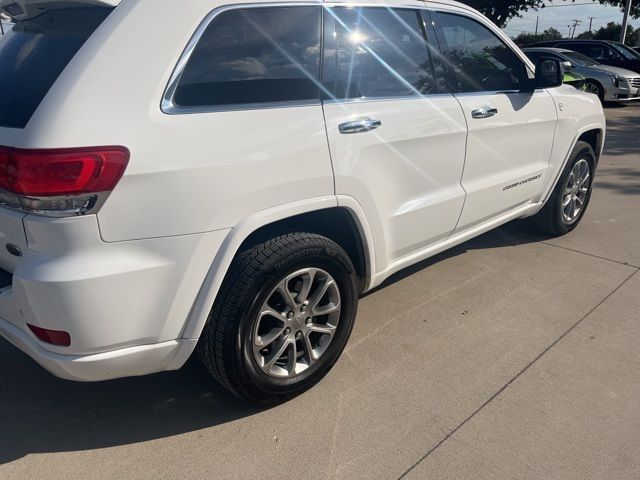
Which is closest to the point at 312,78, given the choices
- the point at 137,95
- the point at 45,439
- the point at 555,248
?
the point at 137,95

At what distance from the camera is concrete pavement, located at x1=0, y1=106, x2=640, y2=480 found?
229 centimetres

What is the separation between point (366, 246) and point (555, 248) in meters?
2.46

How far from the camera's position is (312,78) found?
2.52 m

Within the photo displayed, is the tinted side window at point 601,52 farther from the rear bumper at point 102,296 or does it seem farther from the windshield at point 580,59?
the rear bumper at point 102,296

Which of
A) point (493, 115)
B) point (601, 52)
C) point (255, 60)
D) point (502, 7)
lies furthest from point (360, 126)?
point (502, 7)

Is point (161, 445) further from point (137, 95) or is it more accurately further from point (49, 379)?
point (137, 95)

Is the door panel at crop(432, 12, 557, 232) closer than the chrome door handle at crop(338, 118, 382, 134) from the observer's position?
No

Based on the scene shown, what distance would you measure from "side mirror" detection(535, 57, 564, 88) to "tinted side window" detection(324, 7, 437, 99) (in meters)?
1.06

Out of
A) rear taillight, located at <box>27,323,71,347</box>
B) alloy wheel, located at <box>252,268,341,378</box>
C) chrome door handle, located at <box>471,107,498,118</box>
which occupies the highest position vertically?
chrome door handle, located at <box>471,107,498,118</box>

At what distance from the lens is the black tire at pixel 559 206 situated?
4.51 metres

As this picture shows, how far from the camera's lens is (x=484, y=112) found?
341 cm

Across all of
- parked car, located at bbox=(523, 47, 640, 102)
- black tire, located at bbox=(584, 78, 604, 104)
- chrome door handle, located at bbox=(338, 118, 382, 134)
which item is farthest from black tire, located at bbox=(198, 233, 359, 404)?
black tire, located at bbox=(584, 78, 604, 104)

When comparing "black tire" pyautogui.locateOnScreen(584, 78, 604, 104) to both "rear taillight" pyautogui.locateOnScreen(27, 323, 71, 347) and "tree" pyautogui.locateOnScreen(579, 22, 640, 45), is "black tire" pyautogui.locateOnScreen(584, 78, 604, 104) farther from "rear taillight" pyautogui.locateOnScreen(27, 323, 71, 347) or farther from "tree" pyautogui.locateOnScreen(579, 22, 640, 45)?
"tree" pyautogui.locateOnScreen(579, 22, 640, 45)

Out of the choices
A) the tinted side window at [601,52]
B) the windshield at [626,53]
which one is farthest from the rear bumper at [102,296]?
the tinted side window at [601,52]
